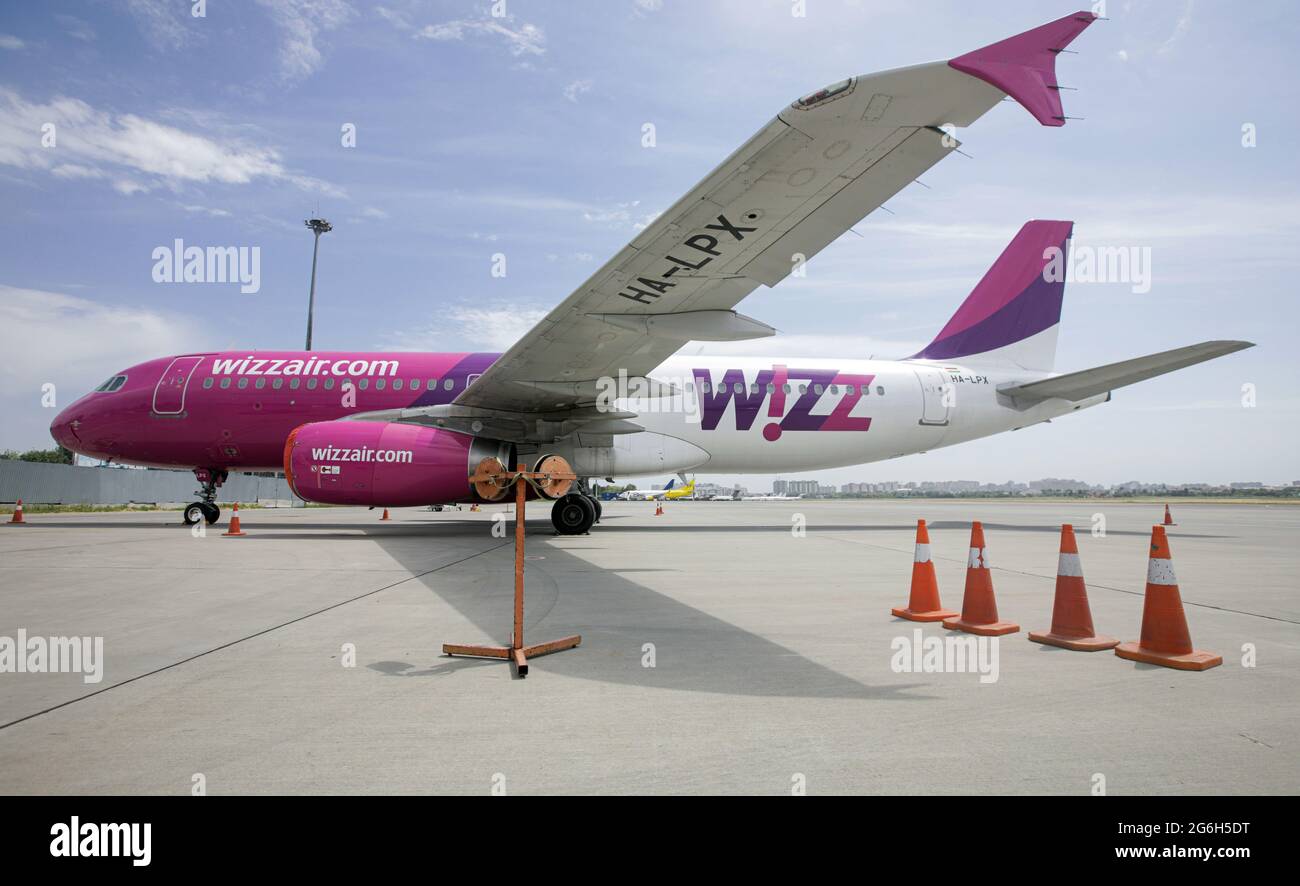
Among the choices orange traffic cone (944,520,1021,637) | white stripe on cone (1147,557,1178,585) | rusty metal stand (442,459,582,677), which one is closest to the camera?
rusty metal stand (442,459,582,677)

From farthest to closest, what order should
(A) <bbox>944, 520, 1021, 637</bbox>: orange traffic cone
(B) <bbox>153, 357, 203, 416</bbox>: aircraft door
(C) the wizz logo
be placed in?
(C) the wizz logo
(B) <bbox>153, 357, 203, 416</bbox>: aircraft door
(A) <bbox>944, 520, 1021, 637</bbox>: orange traffic cone

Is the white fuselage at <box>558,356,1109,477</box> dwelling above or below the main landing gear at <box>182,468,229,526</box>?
above

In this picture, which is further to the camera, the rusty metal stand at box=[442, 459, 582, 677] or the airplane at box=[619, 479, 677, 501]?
the airplane at box=[619, 479, 677, 501]

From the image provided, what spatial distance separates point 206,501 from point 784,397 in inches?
499

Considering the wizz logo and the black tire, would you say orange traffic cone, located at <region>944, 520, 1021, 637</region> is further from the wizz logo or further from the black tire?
the wizz logo

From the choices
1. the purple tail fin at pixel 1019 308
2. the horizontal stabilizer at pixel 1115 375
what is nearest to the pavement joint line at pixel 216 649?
the horizontal stabilizer at pixel 1115 375

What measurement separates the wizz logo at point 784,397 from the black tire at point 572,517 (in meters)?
3.20

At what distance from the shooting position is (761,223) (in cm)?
582

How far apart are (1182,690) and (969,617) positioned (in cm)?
157

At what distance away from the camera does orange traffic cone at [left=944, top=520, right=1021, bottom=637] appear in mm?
5012

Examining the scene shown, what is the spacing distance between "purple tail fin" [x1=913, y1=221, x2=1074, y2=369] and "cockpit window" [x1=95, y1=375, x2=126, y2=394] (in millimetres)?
18124

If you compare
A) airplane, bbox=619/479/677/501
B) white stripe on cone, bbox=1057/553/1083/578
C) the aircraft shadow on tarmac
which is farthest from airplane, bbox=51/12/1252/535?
airplane, bbox=619/479/677/501

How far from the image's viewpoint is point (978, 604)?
5090 mm
